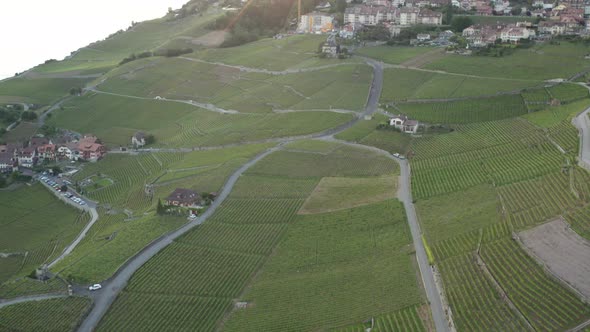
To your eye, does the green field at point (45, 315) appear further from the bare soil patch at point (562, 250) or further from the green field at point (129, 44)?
the green field at point (129, 44)

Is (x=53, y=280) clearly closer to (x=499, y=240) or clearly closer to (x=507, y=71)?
(x=499, y=240)

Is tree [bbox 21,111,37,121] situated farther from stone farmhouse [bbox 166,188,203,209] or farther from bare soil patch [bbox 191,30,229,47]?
stone farmhouse [bbox 166,188,203,209]

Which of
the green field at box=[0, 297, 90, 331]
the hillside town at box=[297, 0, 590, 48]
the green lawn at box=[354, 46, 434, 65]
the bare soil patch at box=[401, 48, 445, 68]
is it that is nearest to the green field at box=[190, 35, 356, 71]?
the hillside town at box=[297, 0, 590, 48]

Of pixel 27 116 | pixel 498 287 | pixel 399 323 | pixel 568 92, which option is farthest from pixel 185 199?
pixel 27 116

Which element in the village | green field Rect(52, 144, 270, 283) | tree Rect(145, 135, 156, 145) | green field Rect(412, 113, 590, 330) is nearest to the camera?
green field Rect(412, 113, 590, 330)

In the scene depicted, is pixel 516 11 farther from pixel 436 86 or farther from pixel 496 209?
pixel 496 209

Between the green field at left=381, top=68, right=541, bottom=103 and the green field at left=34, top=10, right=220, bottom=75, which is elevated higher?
the green field at left=34, top=10, right=220, bottom=75

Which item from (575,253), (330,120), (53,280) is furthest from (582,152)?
(53,280)
